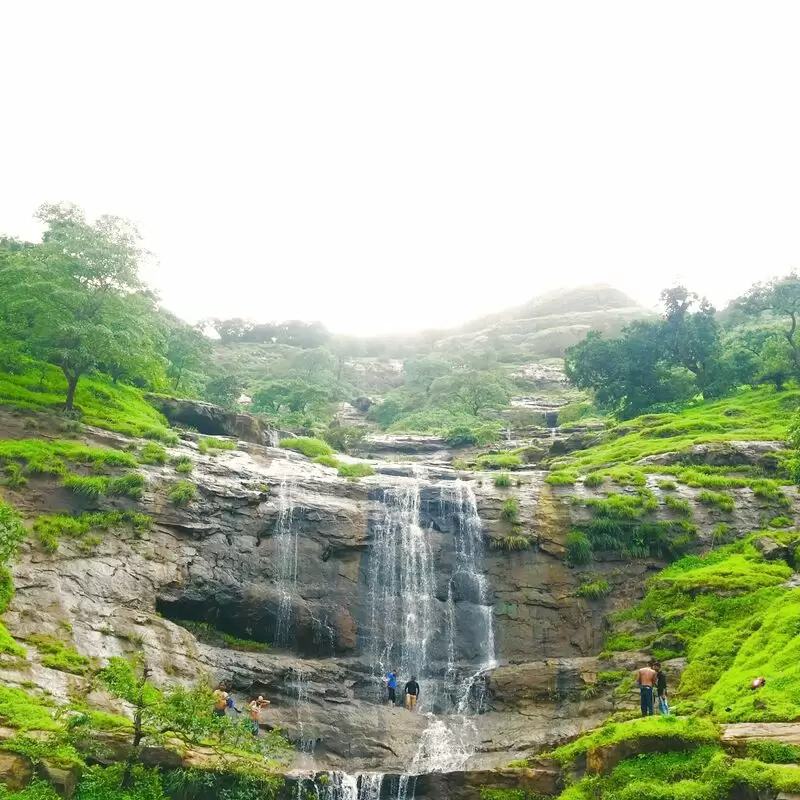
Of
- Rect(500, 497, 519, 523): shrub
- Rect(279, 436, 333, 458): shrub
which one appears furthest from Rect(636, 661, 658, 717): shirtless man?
Rect(279, 436, 333, 458): shrub

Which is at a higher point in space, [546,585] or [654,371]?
[654,371]

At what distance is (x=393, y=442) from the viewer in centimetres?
5488

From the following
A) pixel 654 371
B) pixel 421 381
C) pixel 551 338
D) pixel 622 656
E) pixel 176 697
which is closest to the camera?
pixel 176 697

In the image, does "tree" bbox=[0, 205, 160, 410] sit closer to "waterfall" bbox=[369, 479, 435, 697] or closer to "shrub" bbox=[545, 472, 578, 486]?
"waterfall" bbox=[369, 479, 435, 697]

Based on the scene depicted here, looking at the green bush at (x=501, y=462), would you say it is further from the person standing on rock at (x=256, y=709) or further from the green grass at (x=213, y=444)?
the person standing on rock at (x=256, y=709)

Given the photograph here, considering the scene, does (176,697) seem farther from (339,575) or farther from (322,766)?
(339,575)

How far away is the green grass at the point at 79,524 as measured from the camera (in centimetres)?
2422

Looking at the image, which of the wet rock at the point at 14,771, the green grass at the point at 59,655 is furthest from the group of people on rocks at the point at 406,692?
the wet rock at the point at 14,771

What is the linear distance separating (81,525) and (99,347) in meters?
8.51

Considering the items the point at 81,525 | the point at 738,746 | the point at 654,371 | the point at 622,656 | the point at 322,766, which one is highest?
the point at 654,371

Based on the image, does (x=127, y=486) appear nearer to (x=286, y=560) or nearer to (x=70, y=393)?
(x=286, y=560)

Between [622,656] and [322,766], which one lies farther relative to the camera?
[622,656]

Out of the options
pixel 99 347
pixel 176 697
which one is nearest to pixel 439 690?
pixel 176 697

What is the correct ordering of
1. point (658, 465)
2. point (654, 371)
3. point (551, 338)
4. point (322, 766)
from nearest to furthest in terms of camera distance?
point (322, 766), point (658, 465), point (654, 371), point (551, 338)
